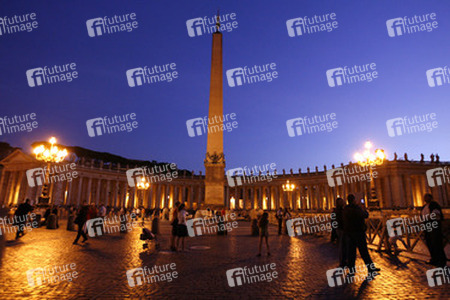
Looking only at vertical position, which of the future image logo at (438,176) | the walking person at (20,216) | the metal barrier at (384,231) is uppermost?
the future image logo at (438,176)

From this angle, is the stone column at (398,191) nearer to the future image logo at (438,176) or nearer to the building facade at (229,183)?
the building facade at (229,183)

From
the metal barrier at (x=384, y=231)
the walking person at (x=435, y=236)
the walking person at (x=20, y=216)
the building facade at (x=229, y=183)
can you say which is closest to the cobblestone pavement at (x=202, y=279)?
the walking person at (x=435, y=236)

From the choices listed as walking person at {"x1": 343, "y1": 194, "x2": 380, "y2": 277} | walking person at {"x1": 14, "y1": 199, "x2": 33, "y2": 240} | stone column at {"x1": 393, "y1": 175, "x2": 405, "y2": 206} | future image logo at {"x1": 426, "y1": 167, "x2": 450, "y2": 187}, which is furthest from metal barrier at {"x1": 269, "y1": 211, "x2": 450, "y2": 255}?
future image logo at {"x1": 426, "y1": 167, "x2": 450, "y2": 187}

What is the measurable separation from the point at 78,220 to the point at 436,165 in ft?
214

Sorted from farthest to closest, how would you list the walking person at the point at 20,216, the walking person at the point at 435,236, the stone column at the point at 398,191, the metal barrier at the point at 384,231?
the stone column at the point at 398,191, the walking person at the point at 20,216, the metal barrier at the point at 384,231, the walking person at the point at 435,236

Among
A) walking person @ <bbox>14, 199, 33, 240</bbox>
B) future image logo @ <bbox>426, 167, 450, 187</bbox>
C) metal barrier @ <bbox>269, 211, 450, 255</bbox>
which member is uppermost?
future image logo @ <bbox>426, 167, 450, 187</bbox>

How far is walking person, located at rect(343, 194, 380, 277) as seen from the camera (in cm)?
676

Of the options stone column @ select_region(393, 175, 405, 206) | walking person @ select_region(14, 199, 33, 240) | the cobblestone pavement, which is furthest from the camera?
stone column @ select_region(393, 175, 405, 206)

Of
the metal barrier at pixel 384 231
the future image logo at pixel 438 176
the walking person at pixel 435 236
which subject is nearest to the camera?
the walking person at pixel 435 236

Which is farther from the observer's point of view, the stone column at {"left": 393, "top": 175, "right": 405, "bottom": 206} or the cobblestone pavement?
the stone column at {"left": 393, "top": 175, "right": 405, "bottom": 206}

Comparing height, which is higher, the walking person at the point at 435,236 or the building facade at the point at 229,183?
the building facade at the point at 229,183

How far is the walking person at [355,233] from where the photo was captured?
6.76 m

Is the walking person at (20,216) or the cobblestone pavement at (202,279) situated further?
the walking person at (20,216)

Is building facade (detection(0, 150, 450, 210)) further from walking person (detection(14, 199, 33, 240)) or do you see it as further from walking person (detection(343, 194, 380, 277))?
walking person (detection(343, 194, 380, 277))
